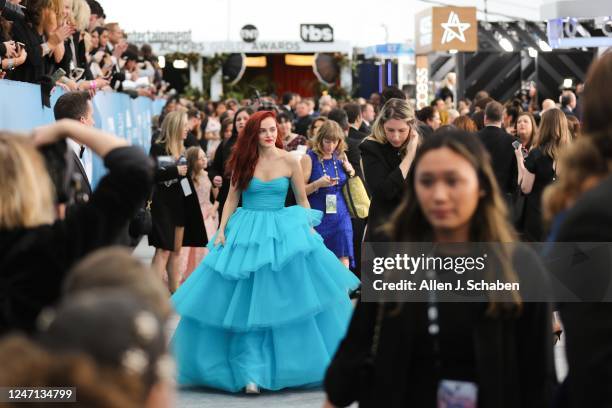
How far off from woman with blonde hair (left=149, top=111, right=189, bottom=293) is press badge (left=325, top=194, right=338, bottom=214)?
58.5 inches

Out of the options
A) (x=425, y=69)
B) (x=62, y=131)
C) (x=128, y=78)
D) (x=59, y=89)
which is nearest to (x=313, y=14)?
(x=425, y=69)

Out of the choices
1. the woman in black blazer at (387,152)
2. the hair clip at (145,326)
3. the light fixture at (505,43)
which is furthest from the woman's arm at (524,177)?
the light fixture at (505,43)

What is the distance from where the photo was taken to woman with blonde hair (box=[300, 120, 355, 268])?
10.9m

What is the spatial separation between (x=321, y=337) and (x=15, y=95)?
255 centimetres

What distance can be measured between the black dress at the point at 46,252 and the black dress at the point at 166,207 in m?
7.91

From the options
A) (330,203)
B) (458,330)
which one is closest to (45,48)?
(330,203)

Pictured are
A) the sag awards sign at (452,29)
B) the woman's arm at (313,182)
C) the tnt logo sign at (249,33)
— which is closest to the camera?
the woman's arm at (313,182)

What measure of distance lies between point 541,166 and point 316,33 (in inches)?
1474

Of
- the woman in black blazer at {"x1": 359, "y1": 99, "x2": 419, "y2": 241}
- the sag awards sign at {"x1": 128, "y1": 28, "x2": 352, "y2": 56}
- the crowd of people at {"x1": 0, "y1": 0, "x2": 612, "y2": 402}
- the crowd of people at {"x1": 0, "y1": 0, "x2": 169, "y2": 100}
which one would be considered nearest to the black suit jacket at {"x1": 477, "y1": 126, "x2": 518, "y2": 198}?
the woman in black blazer at {"x1": 359, "y1": 99, "x2": 419, "y2": 241}

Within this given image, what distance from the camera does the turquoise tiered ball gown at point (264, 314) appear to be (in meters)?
7.41

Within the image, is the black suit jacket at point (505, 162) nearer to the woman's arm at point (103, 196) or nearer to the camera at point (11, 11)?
the camera at point (11, 11)

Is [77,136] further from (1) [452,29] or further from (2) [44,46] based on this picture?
(1) [452,29]

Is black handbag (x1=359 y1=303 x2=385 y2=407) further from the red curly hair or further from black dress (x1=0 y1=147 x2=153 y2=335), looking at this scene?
the red curly hair

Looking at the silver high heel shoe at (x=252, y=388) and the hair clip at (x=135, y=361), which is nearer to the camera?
the hair clip at (x=135, y=361)
